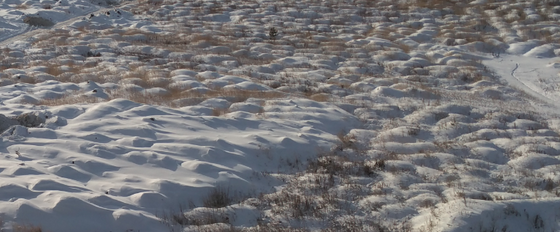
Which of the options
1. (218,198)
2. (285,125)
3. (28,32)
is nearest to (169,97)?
(285,125)

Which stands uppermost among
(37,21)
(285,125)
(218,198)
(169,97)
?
(37,21)

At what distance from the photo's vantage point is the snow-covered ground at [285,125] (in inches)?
300

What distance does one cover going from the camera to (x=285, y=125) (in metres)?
12.0

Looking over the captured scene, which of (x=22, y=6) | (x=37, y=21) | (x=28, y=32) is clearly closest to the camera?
(x=28, y=32)

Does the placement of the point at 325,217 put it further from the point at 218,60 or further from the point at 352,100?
the point at 218,60

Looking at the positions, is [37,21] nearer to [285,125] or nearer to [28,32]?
[28,32]

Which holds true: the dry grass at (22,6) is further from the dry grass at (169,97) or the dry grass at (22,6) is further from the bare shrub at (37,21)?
the dry grass at (169,97)

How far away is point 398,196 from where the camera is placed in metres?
8.28

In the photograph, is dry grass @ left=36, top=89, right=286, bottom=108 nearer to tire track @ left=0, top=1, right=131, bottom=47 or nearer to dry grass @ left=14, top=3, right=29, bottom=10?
tire track @ left=0, top=1, right=131, bottom=47

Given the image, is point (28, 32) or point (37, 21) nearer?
point (28, 32)

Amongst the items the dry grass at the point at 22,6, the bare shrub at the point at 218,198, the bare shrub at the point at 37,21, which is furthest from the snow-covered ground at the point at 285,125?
the dry grass at the point at 22,6

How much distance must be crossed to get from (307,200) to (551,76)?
1154 cm

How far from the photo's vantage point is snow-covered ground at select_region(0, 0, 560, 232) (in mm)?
7629

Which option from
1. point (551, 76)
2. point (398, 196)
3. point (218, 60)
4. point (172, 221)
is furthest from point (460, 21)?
point (172, 221)
